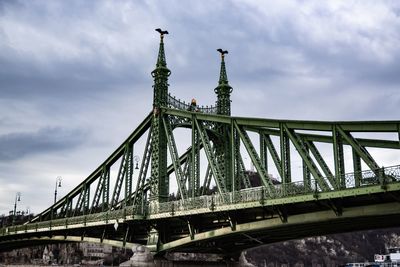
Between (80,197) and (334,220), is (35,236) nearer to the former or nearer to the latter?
(80,197)

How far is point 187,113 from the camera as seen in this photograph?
53.3 meters

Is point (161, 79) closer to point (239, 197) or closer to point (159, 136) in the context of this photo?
point (159, 136)

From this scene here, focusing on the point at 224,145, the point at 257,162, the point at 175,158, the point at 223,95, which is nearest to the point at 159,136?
the point at 175,158

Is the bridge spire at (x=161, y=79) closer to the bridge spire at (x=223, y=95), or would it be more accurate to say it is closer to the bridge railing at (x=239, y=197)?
the bridge spire at (x=223, y=95)

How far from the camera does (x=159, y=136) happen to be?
56.0 metres

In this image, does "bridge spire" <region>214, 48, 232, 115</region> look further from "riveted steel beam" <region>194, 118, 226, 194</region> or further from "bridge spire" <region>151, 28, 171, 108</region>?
"riveted steel beam" <region>194, 118, 226, 194</region>

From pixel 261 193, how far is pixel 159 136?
21.0 m

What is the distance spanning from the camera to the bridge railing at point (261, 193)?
30.5 metres

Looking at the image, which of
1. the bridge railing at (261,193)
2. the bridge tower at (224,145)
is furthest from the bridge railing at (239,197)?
the bridge tower at (224,145)

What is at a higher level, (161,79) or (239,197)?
(161,79)

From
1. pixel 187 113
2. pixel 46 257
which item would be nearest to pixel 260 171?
pixel 187 113

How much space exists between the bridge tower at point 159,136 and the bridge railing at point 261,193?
118 inches

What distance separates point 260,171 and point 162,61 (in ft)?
81.7

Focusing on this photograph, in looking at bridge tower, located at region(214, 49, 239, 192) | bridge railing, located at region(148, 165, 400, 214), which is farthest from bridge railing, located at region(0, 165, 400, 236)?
bridge tower, located at region(214, 49, 239, 192)
